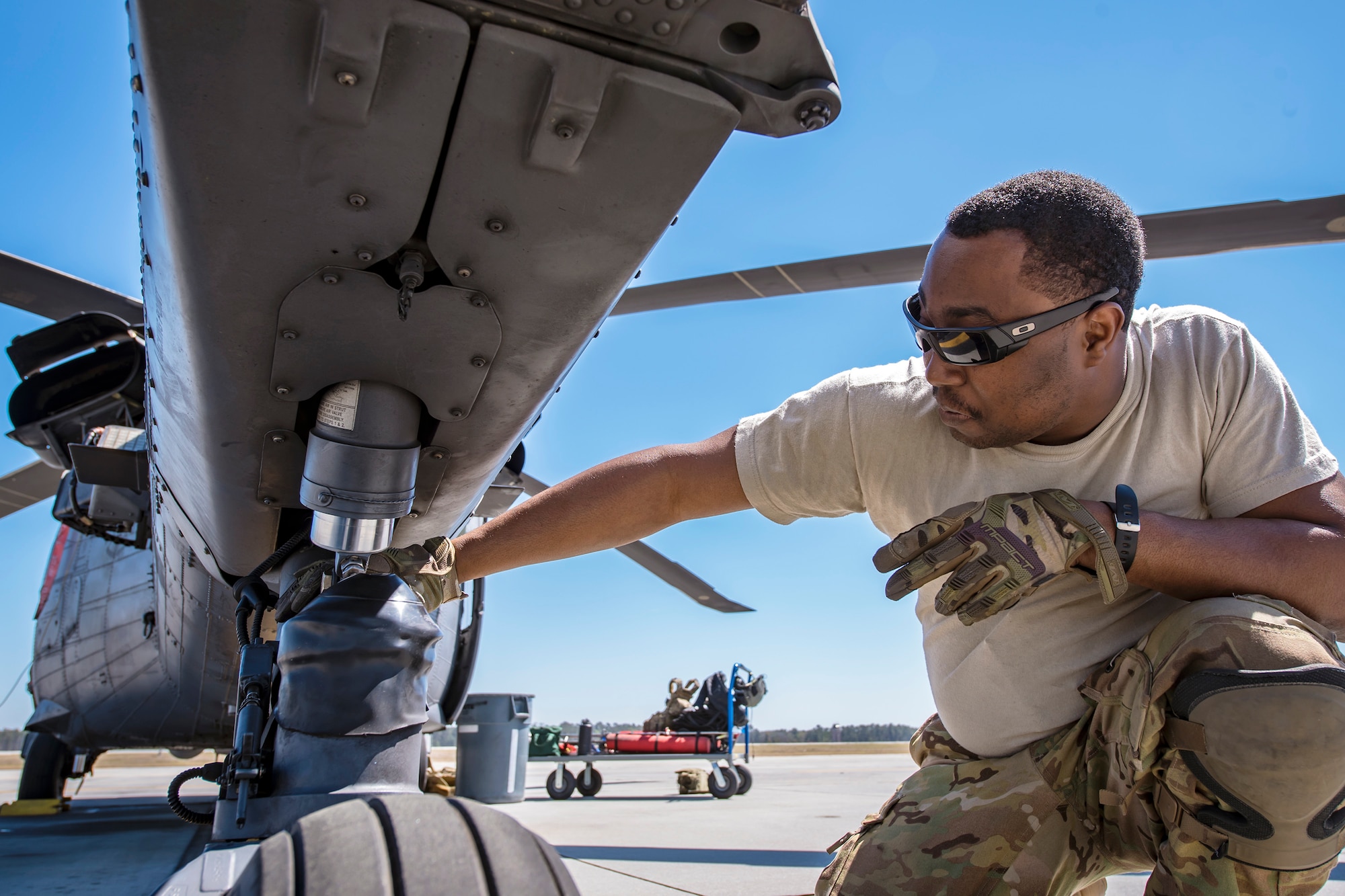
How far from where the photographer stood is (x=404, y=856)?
87cm

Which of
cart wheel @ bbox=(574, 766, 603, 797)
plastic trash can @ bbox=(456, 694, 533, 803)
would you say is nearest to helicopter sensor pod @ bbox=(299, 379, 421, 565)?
plastic trash can @ bbox=(456, 694, 533, 803)

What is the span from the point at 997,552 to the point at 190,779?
1337 millimetres

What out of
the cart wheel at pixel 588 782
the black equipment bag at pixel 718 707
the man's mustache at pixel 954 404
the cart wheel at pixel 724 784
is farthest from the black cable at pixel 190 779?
the black equipment bag at pixel 718 707

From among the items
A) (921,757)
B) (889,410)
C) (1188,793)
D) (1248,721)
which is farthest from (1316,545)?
(921,757)

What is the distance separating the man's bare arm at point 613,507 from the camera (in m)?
1.77

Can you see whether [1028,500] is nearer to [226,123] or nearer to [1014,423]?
[1014,423]

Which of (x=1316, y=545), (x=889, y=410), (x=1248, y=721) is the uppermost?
(x=889, y=410)

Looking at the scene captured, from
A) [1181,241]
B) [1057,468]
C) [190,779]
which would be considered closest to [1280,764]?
[1057,468]

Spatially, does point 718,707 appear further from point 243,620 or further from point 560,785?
point 243,620

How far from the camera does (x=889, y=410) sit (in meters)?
1.94

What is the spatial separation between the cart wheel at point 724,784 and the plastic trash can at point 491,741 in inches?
75.1

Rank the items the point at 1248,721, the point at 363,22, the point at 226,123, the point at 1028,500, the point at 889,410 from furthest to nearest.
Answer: the point at 889,410, the point at 1028,500, the point at 1248,721, the point at 226,123, the point at 363,22

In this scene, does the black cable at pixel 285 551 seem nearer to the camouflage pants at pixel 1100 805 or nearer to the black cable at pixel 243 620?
the black cable at pixel 243 620

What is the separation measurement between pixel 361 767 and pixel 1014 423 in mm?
1293
